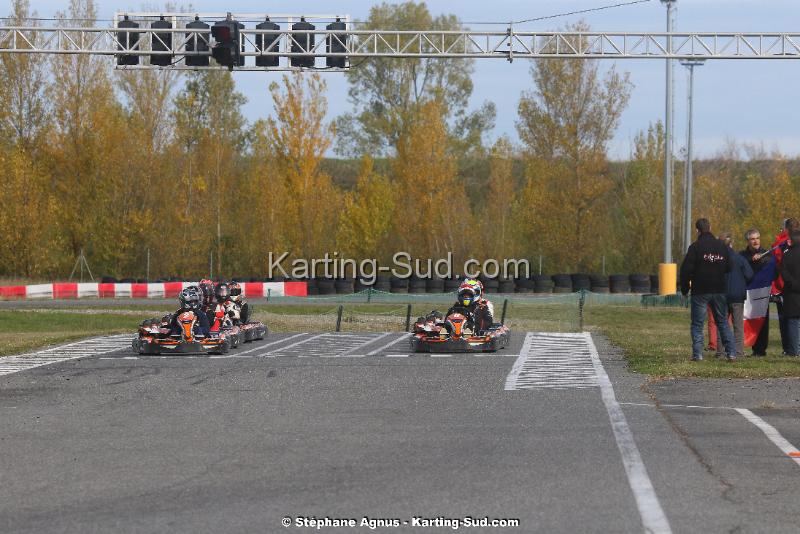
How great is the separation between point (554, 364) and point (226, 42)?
1326 centimetres

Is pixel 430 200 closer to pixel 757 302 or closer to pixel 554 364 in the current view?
pixel 757 302

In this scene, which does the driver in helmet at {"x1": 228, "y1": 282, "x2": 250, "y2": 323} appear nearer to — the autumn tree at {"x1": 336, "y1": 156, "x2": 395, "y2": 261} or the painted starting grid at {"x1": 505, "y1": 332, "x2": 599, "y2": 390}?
the painted starting grid at {"x1": 505, "y1": 332, "x2": 599, "y2": 390}

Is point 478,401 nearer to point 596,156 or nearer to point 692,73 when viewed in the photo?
point 692,73

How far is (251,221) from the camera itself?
2422 inches

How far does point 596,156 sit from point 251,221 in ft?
61.0

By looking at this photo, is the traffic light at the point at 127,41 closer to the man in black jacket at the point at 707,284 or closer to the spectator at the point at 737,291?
the man in black jacket at the point at 707,284

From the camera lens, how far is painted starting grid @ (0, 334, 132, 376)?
18839 mm

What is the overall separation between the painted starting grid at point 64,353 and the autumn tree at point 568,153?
114 ft

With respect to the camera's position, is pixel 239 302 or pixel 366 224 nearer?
pixel 239 302

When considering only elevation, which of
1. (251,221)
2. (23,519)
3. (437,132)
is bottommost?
(23,519)

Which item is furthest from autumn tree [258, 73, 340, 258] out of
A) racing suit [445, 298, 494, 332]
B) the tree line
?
racing suit [445, 298, 494, 332]

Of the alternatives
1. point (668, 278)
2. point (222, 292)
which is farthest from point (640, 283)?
point (222, 292)

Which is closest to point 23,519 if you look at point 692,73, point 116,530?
point 116,530

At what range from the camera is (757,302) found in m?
18.9
